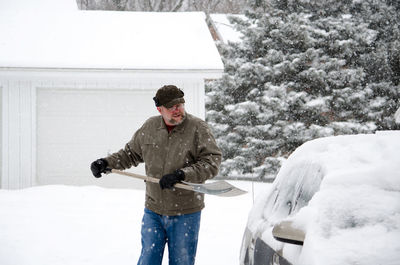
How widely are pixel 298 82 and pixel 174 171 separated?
41.9 feet

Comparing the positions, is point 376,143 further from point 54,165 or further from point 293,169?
point 54,165

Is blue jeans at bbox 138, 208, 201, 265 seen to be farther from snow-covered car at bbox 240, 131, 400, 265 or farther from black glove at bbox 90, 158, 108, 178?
snow-covered car at bbox 240, 131, 400, 265

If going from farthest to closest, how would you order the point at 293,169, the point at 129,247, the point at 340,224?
the point at 129,247 < the point at 293,169 < the point at 340,224

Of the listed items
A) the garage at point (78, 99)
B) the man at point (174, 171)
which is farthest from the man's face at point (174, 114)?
the garage at point (78, 99)

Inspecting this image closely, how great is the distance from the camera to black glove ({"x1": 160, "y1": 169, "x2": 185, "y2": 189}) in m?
3.42

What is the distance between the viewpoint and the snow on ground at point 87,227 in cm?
604

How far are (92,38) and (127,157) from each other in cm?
989

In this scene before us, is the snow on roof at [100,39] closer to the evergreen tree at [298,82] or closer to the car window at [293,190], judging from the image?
the evergreen tree at [298,82]

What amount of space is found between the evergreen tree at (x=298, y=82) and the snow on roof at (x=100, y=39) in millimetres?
2408

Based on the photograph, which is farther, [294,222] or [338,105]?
[338,105]

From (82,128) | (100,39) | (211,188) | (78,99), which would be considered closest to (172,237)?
(211,188)

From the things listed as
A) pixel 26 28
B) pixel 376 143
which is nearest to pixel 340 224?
pixel 376 143

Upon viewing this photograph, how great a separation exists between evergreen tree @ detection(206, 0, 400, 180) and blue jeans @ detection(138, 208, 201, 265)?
11522 millimetres

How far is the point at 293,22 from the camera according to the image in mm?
15609
